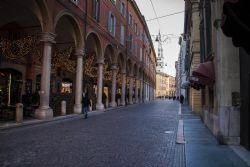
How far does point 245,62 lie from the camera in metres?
7.73

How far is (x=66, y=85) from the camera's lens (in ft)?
98.2

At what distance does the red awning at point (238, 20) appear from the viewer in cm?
260

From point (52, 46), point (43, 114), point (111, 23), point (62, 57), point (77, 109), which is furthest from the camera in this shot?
point (111, 23)

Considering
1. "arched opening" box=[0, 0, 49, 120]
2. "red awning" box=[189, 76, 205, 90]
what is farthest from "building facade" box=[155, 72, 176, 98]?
"red awning" box=[189, 76, 205, 90]

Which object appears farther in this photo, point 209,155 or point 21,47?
point 21,47

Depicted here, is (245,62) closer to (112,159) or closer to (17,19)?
(112,159)

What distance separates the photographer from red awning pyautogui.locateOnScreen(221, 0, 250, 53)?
2597 mm

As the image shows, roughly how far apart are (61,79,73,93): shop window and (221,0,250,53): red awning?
27144 mm

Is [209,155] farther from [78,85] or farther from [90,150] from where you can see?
[78,85]

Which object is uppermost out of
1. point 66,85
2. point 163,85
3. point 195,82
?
point 163,85

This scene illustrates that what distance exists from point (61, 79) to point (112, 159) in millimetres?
23168

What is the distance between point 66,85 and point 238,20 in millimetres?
28301

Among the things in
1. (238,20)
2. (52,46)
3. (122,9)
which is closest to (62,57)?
(52,46)

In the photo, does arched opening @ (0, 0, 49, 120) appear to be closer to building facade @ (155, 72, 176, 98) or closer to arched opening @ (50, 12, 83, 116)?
arched opening @ (50, 12, 83, 116)
